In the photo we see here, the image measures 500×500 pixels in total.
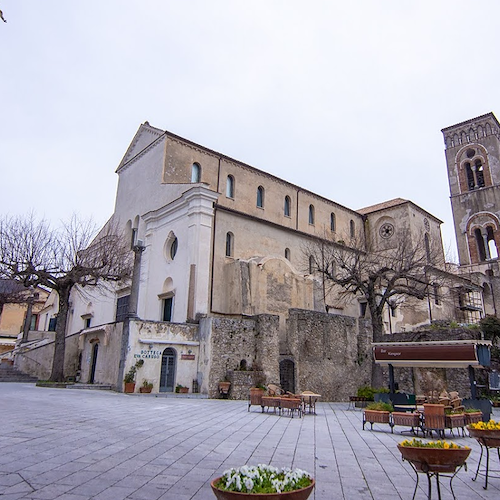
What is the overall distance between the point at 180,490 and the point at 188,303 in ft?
61.7

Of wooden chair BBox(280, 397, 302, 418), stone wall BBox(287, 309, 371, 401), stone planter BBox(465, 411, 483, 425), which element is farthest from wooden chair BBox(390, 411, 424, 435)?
stone wall BBox(287, 309, 371, 401)

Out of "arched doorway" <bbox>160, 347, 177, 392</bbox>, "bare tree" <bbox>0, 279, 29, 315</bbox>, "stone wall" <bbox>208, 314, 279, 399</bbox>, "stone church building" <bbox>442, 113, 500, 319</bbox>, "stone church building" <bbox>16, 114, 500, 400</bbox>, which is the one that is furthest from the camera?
"stone church building" <bbox>442, 113, 500, 319</bbox>

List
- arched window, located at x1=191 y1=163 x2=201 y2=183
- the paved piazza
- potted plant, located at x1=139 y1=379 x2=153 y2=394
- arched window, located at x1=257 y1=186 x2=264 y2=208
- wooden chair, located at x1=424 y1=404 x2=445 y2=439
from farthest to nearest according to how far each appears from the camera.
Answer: arched window, located at x1=257 y1=186 x2=264 y2=208 → arched window, located at x1=191 y1=163 x2=201 y2=183 → potted plant, located at x1=139 y1=379 x2=153 y2=394 → wooden chair, located at x1=424 y1=404 x2=445 y2=439 → the paved piazza

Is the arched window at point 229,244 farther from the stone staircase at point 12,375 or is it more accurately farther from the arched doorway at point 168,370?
the stone staircase at point 12,375

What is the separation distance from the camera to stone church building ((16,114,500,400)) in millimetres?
21078

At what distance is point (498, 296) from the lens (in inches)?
1618

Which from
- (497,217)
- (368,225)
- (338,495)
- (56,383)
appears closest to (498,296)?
(497,217)

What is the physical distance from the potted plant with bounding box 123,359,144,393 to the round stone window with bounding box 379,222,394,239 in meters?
28.1

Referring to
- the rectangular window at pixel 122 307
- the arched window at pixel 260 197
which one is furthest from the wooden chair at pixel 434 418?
the arched window at pixel 260 197

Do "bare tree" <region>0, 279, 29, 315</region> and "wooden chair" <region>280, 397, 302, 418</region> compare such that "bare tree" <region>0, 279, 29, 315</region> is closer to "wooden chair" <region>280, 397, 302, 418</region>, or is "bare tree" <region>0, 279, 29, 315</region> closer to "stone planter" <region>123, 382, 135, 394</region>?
"stone planter" <region>123, 382, 135, 394</region>

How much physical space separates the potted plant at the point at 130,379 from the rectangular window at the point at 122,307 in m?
10.0

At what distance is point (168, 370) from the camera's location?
67.8 feet

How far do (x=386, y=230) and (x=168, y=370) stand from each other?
27242 millimetres

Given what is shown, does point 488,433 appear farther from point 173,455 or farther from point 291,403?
point 291,403
